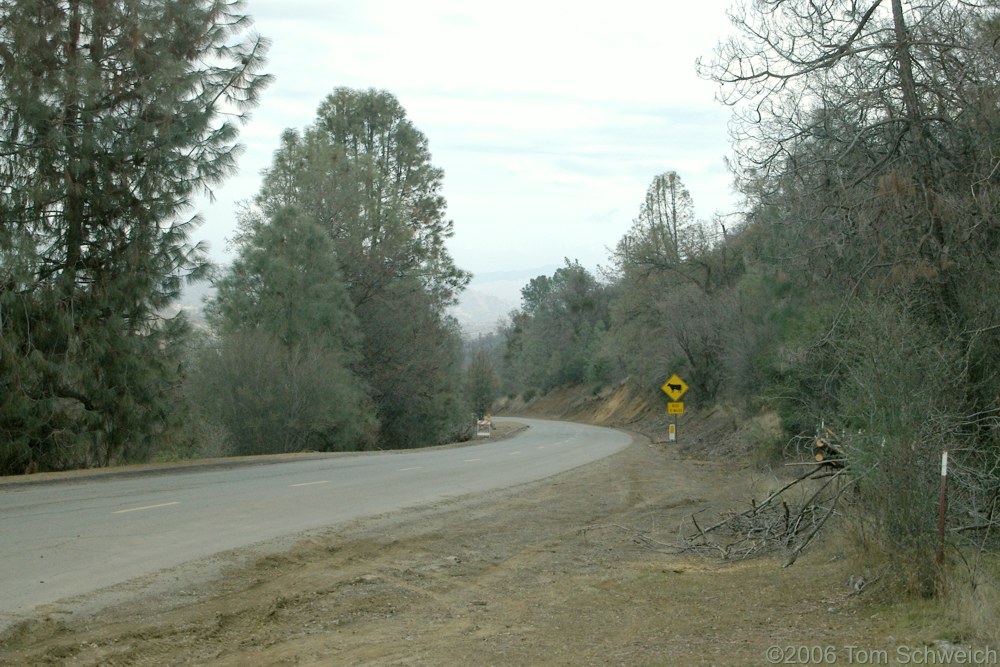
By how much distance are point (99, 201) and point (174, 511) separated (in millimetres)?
11236

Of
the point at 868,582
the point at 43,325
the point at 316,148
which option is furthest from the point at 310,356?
the point at 868,582

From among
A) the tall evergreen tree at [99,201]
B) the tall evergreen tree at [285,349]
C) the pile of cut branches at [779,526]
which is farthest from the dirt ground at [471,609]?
the tall evergreen tree at [285,349]

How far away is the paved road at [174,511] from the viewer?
9.66 m

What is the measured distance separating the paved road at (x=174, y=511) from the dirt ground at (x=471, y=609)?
0.61 meters

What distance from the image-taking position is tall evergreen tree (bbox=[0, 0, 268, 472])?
21.0 m

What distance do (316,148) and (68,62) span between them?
89.8 feet

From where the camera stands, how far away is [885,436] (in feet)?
28.7

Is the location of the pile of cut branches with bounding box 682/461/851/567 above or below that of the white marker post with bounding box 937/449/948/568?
below

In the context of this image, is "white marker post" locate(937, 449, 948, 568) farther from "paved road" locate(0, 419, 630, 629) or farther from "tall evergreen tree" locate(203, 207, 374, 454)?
"tall evergreen tree" locate(203, 207, 374, 454)

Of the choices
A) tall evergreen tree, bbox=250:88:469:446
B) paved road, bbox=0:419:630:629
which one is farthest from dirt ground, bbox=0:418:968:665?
tall evergreen tree, bbox=250:88:469:446

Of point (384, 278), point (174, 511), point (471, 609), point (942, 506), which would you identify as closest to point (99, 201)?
point (174, 511)

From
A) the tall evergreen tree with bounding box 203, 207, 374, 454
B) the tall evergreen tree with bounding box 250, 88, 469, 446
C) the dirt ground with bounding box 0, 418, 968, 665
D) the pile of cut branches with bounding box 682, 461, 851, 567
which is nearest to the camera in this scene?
the dirt ground with bounding box 0, 418, 968, 665

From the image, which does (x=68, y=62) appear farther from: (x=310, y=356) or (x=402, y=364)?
(x=402, y=364)

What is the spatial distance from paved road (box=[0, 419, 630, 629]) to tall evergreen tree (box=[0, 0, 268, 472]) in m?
3.47
